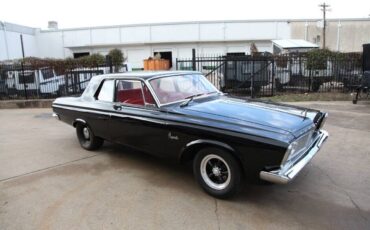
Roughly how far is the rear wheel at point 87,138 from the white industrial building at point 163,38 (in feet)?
95.2

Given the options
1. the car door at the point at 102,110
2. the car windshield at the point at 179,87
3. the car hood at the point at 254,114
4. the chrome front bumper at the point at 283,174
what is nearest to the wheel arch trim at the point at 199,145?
the car hood at the point at 254,114

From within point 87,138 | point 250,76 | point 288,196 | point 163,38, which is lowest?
point 288,196

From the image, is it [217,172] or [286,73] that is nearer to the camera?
[217,172]

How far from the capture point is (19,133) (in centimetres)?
816

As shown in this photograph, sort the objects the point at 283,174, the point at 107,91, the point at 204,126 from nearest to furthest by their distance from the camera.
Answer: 1. the point at 283,174
2. the point at 204,126
3. the point at 107,91

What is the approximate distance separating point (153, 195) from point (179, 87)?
173 cm

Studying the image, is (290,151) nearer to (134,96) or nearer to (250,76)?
(134,96)

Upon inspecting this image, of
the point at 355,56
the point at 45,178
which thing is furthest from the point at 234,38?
the point at 45,178

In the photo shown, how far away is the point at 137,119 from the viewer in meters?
4.90

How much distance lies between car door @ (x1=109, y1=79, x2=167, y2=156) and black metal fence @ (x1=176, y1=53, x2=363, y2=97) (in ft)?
27.8

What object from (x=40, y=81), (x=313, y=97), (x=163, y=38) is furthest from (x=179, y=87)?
Result: (x=163, y=38)

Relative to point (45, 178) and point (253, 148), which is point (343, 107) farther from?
point (45, 178)

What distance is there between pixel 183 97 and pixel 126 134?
109cm

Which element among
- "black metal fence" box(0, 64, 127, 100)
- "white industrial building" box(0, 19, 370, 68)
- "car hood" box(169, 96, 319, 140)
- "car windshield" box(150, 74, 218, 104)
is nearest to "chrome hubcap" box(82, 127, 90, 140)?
"car windshield" box(150, 74, 218, 104)
